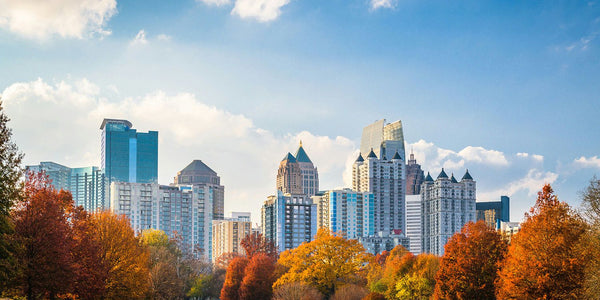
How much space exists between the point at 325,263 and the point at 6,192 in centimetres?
5643

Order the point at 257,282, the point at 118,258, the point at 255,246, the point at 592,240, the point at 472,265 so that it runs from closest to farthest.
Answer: the point at 592,240 < the point at 118,258 < the point at 472,265 < the point at 257,282 < the point at 255,246

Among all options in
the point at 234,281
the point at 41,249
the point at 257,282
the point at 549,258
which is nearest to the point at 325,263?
the point at 257,282

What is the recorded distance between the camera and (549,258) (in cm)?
5691

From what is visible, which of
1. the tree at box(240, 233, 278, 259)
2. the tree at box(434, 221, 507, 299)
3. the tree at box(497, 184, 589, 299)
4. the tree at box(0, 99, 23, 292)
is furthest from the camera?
the tree at box(240, 233, 278, 259)

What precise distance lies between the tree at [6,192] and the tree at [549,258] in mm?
37960

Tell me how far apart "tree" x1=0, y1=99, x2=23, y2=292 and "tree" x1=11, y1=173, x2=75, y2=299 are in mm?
3384

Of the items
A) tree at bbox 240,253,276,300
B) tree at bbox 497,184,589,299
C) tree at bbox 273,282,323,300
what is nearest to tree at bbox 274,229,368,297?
tree at bbox 273,282,323,300

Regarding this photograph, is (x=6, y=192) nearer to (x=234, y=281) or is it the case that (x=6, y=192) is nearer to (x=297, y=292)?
(x=297, y=292)

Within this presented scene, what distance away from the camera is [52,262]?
50.9 metres

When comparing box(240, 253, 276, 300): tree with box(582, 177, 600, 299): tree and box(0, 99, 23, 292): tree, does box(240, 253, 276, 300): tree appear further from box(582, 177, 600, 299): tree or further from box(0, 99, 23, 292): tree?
box(0, 99, 23, 292): tree

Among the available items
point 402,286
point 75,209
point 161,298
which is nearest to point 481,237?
point 402,286

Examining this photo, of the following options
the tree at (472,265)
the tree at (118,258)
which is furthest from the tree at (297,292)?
the tree at (118,258)

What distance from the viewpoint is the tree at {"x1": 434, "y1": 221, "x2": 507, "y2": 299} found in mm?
69562

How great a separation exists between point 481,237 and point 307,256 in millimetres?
31898
